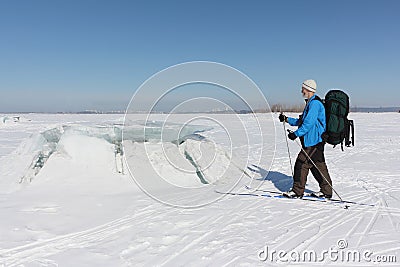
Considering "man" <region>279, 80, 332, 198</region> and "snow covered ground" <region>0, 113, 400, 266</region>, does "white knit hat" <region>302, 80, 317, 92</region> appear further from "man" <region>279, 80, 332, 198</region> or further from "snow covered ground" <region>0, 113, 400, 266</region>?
"snow covered ground" <region>0, 113, 400, 266</region>

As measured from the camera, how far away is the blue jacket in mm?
5527

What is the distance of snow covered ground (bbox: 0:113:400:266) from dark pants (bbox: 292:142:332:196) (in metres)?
0.43

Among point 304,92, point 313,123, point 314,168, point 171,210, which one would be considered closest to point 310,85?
point 304,92

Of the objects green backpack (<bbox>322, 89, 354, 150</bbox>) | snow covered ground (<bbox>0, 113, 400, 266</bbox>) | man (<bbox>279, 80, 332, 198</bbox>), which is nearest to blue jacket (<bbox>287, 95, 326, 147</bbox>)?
man (<bbox>279, 80, 332, 198</bbox>)

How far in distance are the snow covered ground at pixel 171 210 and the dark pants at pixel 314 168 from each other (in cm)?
43

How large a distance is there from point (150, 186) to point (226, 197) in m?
1.88

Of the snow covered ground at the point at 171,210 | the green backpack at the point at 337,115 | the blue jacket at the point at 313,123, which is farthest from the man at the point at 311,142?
the snow covered ground at the point at 171,210

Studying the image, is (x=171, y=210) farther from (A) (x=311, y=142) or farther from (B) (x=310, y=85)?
(B) (x=310, y=85)

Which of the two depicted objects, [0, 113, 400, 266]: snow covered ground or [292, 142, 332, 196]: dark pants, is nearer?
[0, 113, 400, 266]: snow covered ground

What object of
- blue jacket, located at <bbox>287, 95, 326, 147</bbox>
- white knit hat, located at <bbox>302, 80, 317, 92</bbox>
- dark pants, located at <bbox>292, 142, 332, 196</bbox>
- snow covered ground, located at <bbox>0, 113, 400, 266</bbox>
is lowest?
snow covered ground, located at <bbox>0, 113, 400, 266</bbox>

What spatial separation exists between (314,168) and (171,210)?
284 centimetres

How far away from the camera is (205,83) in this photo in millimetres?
5973

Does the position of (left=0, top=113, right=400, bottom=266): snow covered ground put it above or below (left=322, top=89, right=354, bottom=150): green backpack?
below

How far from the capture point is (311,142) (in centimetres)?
571
